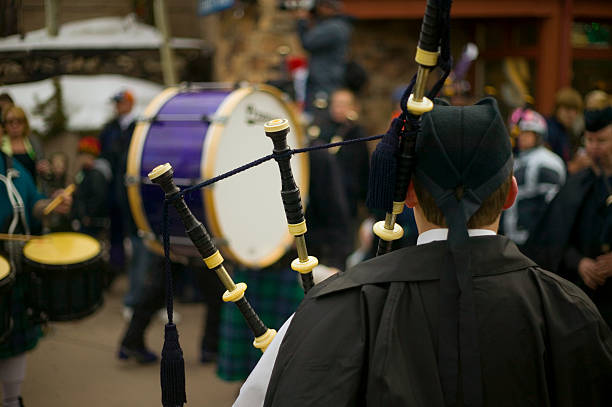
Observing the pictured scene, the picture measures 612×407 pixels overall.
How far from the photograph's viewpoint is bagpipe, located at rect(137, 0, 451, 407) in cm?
140

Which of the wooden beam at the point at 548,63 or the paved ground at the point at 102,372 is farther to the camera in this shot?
the wooden beam at the point at 548,63

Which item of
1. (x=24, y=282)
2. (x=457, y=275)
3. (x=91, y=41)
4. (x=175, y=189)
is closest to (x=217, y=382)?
(x=24, y=282)

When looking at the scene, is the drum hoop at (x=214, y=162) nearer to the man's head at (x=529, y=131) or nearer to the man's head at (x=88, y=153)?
the man's head at (x=529, y=131)

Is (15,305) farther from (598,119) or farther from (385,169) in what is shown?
(598,119)

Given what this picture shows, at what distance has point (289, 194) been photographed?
5.62 feet


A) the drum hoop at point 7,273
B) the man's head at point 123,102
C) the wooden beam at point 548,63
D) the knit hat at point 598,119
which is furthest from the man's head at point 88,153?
the wooden beam at point 548,63

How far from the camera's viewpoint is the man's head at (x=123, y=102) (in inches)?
236

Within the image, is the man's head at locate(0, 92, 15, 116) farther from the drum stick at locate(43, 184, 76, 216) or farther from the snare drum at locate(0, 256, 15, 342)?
the snare drum at locate(0, 256, 15, 342)

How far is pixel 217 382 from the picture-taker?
361 cm

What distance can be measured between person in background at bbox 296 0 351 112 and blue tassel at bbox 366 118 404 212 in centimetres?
493

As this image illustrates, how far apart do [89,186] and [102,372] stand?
6.69 feet

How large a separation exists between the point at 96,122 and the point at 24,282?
444cm

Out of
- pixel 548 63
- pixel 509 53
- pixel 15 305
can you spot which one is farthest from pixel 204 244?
pixel 509 53

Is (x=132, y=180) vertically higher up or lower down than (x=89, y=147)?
higher up
